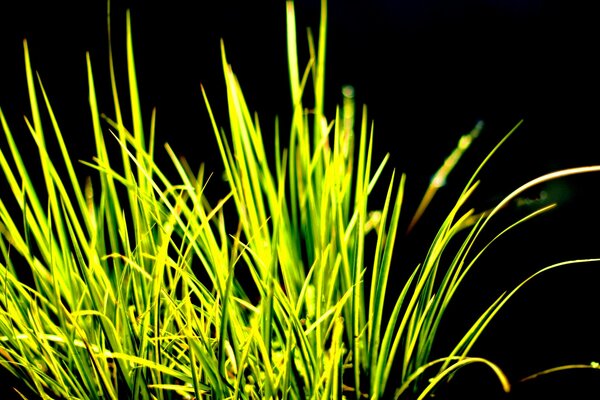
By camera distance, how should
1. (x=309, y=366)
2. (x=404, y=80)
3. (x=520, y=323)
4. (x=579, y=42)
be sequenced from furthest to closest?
(x=404, y=80) → (x=579, y=42) → (x=520, y=323) → (x=309, y=366)

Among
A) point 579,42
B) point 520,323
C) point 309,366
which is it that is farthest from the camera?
point 579,42

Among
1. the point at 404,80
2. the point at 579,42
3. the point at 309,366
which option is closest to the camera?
the point at 309,366

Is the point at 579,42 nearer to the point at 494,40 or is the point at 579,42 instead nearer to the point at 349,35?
the point at 494,40

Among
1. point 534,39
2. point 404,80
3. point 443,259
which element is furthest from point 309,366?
point 534,39

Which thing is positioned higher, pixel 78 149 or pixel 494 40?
pixel 494 40

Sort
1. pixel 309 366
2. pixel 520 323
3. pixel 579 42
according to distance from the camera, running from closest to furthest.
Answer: pixel 309 366 → pixel 520 323 → pixel 579 42

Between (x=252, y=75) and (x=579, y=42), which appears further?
(x=252, y=75)

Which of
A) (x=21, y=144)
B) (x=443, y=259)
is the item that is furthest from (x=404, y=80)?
(x=21, y=144)

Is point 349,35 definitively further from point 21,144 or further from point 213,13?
point 21,144

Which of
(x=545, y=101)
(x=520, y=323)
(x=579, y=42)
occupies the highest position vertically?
(x=579, y=42)
